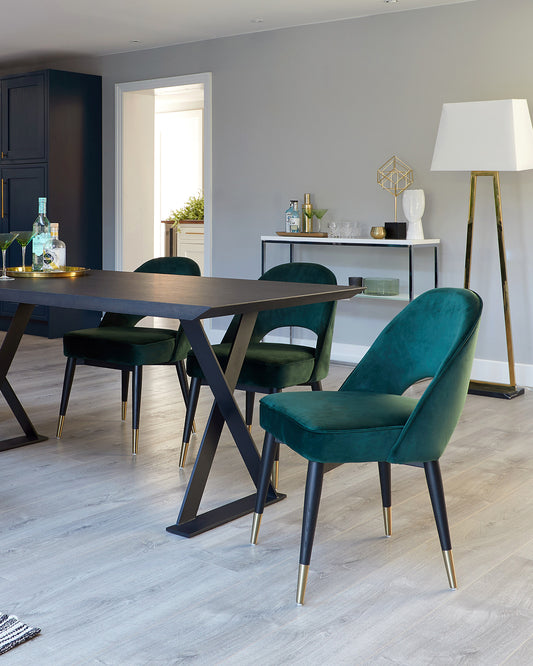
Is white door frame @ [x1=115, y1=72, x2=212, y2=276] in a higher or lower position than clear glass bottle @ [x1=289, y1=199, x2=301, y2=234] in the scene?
higher

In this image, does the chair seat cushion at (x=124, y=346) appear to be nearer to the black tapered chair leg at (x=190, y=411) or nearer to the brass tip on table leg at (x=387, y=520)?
the black tapered chair leg at (x=190, y=411)

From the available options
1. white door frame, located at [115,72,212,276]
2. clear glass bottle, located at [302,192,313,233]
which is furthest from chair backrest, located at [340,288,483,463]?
white door frame, located at [115,72,212,276]

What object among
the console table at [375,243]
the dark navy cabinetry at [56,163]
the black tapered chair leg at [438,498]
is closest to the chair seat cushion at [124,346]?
the black tapered chair leg at [438,498]

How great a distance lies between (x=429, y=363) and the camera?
243 cm

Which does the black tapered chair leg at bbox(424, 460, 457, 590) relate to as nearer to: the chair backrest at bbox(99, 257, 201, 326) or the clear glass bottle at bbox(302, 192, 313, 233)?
the chair backrest at bbox(99, 257, 201, 326)

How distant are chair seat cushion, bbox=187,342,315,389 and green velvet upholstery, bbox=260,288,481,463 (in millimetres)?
532

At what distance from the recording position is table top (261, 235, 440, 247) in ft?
16.9

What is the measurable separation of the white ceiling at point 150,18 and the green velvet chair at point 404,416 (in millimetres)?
3443

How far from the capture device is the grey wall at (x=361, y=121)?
5070 mm

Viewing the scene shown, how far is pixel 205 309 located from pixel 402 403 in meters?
0.63

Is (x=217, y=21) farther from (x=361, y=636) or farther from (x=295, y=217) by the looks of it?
(x=361, y=636)

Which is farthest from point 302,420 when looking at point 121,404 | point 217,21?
point 217,21

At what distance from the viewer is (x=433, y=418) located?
7.06 ft

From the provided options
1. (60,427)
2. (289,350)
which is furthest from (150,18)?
(289,350)
